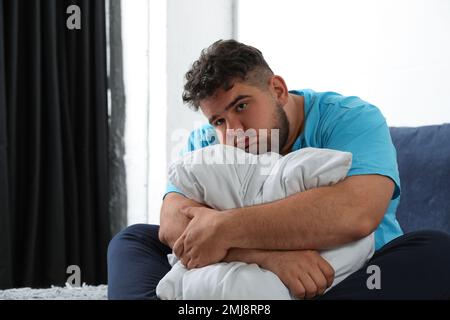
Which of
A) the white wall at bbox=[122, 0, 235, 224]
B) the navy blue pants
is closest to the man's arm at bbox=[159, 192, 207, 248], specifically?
the navy blue pants

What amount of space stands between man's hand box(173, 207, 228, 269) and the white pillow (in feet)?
0.07

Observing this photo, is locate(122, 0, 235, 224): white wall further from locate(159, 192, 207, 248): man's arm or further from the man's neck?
locate(159, 192, 207, 248): man's arm

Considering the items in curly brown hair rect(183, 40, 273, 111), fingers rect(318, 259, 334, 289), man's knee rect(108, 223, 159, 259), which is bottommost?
man's knee rect(108, 223, 159, 259)

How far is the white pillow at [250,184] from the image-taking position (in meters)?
0.98

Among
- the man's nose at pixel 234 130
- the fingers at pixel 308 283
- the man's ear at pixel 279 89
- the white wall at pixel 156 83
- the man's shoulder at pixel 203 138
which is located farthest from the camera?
the white wall at pixel 156 83

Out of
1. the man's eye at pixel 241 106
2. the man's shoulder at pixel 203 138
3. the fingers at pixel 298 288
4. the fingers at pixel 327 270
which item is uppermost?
the man's eye at pixel 241 106

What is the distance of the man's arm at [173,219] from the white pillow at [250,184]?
0.25 feet

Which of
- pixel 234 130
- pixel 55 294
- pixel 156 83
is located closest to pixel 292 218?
pixel 234 130

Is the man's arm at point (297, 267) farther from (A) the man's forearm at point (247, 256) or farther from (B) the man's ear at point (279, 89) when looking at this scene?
(B) the man's ear at point (279, 89)

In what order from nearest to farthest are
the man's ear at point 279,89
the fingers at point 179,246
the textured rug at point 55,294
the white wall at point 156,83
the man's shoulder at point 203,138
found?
the fingers at point 179,246
the man's ear at point 279,89
the man's shoulder at point 203,138
the textured rug at point 55,294
the white wall at point 156,83

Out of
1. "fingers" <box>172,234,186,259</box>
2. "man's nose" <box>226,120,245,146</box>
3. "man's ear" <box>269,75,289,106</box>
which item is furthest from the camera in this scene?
"man's ear" <box>269,75,289,106</box>

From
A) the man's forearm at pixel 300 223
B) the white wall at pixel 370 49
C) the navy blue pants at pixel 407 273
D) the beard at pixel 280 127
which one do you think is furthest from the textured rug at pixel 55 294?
the white wall at pixel 370 49

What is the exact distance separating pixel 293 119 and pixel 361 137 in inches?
9.4

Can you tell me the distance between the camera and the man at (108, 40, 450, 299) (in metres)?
1.01
